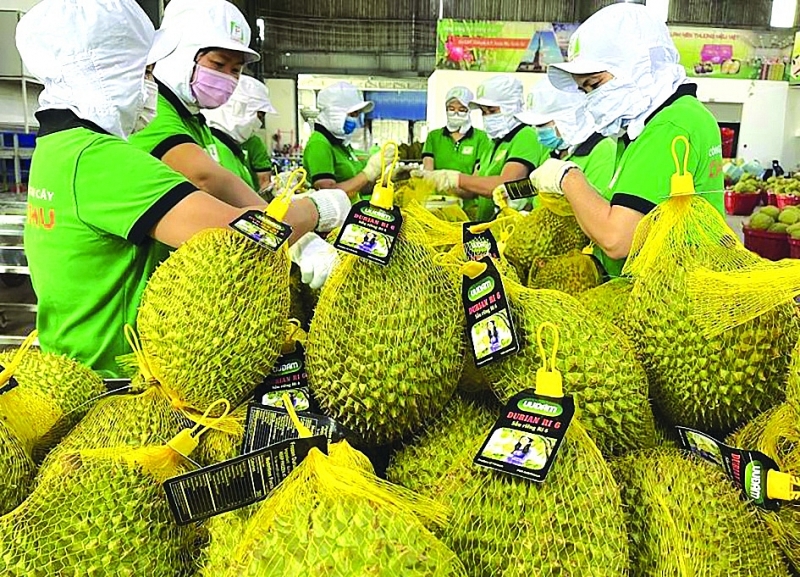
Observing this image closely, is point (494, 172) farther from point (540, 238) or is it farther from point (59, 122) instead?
point (59, 122)

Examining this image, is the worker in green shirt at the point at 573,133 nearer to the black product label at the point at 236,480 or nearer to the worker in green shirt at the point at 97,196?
the worker in green shirt at the point at 97,196

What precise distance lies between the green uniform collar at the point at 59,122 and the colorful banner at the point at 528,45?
1032 cm

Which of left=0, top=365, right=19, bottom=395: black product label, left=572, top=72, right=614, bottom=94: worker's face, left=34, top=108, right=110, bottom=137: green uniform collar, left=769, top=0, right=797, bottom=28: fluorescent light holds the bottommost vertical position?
left=0, top=365, right=19, bottom=395: black product label

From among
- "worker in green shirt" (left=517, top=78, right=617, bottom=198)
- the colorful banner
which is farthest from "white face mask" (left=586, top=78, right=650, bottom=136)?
the colorful banner

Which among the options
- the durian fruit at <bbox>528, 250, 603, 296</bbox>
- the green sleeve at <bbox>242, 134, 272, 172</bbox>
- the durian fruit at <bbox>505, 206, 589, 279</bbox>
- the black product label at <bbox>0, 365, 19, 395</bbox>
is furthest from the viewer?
the green sleeve at <bbox>242, 134, 272, 172</bbox>

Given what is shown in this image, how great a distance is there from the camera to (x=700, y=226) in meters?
1.09

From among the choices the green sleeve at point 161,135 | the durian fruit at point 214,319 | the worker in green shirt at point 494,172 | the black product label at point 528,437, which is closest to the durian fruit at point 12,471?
the durian fruit at point 214,319

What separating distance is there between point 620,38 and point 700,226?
1315 mm

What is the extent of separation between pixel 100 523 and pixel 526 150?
152 inches

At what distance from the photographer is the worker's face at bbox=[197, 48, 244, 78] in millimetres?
2453

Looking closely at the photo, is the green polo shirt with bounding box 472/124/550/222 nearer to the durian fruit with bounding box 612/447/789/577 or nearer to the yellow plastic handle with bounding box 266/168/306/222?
the yellow plastic handle with bounding box 266/168/306/222

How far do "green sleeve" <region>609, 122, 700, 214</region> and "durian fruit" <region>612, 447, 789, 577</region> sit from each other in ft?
3.93

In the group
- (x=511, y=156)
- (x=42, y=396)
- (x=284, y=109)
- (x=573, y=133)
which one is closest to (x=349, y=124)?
(x=511, y=156)

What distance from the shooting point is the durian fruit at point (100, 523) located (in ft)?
2.47
